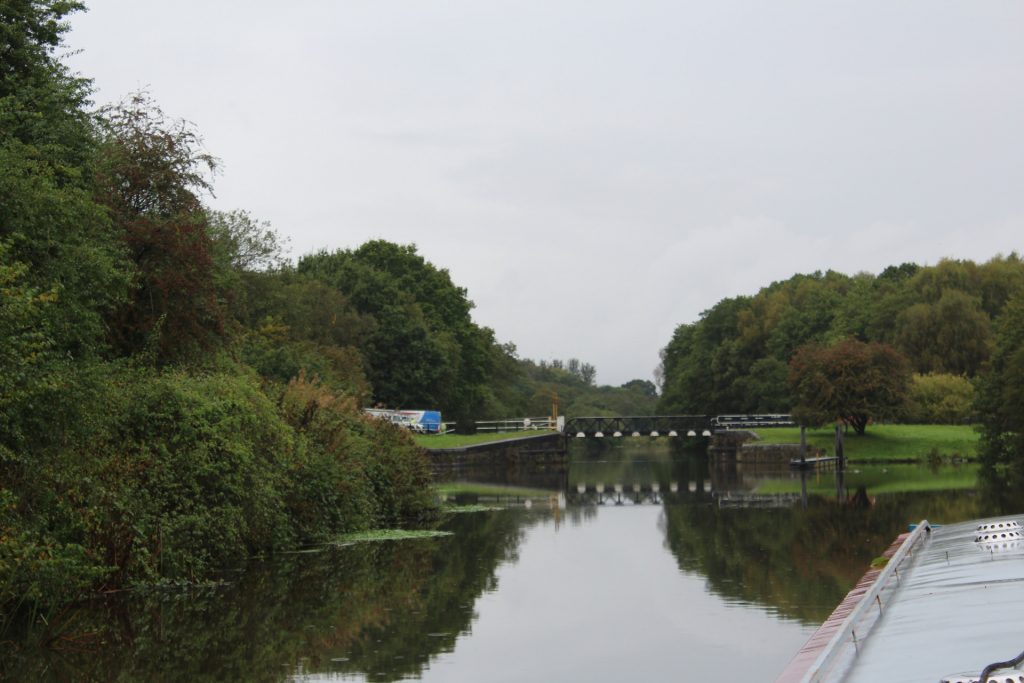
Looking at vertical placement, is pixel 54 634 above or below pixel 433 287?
below

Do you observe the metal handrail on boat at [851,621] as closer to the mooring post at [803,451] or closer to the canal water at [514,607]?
→ the canal water at [514,607]

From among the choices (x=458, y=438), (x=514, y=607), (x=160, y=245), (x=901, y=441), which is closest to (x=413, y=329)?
(x=458, y=438)

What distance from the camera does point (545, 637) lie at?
17250 mm

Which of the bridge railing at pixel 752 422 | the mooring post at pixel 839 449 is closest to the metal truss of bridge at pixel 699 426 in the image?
the bridge railing at pixel 752 422

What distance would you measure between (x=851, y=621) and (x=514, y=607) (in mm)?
10078

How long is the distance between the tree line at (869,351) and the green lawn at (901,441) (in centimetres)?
135

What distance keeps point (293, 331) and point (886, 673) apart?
181 feet

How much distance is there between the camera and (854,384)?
226 ft

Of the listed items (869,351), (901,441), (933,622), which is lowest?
(933,622)

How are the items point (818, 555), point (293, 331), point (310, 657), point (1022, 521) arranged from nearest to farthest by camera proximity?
point (310, 657), point (1022, 521), point (818, 555), point (293, 331)

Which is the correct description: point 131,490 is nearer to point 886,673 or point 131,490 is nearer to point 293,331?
point 886,673

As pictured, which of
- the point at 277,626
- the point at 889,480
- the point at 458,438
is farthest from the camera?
the point at 458,438

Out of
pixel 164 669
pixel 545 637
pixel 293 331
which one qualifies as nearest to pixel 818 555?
pixel 545 637

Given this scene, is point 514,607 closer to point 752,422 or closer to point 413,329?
point 413,329
